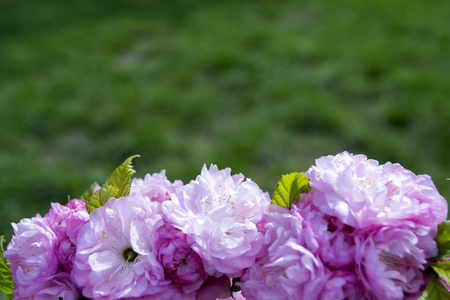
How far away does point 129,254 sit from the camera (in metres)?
0.79

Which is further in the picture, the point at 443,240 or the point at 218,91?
the point at 218,91

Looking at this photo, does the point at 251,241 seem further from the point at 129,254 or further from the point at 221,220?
the point at 129,254

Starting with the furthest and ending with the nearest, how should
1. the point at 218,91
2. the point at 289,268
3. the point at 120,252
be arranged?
1. the point at 218,91
2. the point at 120,252
3. the point at 289,268

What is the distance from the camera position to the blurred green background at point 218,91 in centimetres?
249

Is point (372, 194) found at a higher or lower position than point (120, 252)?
higher

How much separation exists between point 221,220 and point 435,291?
333 millimetres

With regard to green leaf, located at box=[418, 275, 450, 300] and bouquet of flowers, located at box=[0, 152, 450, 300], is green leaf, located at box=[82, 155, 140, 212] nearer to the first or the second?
bouquet of flowers, located at box=[0, 152, 450, 300]

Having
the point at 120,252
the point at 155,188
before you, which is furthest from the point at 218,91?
the point at 120,252

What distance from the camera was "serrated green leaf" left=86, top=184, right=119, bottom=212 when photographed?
80 cm

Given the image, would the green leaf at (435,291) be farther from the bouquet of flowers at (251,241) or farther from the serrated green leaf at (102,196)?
the serrated green leaf at (102,196)

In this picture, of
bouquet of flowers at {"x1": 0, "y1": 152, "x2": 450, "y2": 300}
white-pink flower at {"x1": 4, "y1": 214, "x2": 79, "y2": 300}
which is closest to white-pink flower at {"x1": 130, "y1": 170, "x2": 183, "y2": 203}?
bouquet of flowers at {"x1": 0, "y1": 152, "x2": 450, "y2": 300}

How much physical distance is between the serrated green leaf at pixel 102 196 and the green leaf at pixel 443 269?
20.4 inches

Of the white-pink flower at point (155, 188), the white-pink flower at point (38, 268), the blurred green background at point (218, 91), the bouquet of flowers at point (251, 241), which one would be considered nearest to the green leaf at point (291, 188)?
the bouquet of flowers at point (251, 241)

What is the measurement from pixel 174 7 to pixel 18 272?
12.4 feet
